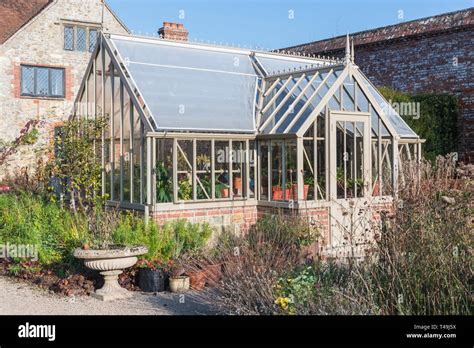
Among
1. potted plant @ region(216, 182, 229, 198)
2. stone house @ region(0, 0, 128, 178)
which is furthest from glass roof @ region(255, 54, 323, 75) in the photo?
stone house @ region(0, 0, 128, 178)

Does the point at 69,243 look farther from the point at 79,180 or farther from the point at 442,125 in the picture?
the point at 442,125

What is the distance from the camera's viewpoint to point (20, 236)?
1166cm

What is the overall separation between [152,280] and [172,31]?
1192 cm

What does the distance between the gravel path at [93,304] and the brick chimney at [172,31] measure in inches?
458

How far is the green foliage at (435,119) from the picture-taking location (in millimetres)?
19234

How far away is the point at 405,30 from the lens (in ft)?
71.4

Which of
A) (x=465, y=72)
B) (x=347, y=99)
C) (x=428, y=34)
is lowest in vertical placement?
(x=347, y=99)

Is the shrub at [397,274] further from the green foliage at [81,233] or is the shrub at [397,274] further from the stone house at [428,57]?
the stone house at [428,57]

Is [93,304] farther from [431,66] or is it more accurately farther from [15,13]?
[15,13]

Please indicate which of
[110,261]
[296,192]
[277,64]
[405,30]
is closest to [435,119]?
[405,30]

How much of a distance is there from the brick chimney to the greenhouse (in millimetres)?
5135

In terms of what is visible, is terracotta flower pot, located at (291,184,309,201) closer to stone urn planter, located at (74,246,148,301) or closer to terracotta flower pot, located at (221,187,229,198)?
terracotta flower pot, located at (221,187,229,198)
